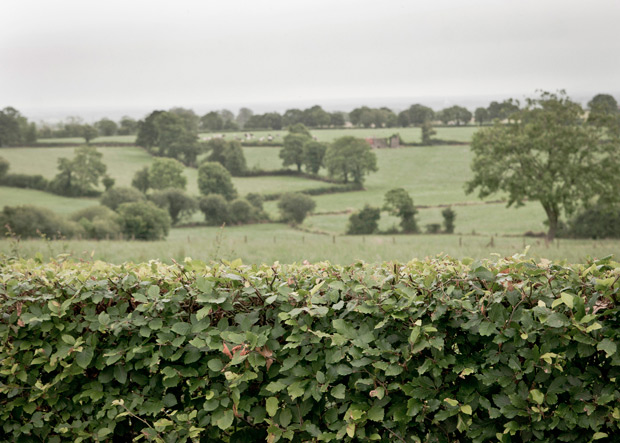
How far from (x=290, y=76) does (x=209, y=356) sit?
59.4 m

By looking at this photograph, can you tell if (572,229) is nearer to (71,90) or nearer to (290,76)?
(290,76)

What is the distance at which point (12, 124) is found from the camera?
48.4 metres

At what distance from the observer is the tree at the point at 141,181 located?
4668 centimetres

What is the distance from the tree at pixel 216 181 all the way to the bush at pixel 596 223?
2622 cm

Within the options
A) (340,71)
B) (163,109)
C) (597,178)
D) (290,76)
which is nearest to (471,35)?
(340,71)

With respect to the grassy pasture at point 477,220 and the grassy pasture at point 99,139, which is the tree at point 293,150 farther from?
the grassy pasture at point 99,139

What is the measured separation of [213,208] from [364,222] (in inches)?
474

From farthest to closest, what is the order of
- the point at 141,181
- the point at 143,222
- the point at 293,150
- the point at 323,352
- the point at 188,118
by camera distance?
the point at 188,118
the point at 141,181
the point at 293,150
the point at 143,222
the point at 323,352

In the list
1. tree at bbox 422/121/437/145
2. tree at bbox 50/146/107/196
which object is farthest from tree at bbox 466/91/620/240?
tree at bbox 50/146/107/196

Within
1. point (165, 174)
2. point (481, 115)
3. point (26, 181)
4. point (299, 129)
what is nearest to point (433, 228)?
point (481, 115)

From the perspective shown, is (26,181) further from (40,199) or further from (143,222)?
(143,222)

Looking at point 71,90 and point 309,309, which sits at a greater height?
point 71,90

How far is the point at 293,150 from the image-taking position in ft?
153

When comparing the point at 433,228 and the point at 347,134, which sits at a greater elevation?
the point at 347,134
